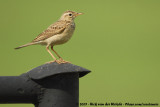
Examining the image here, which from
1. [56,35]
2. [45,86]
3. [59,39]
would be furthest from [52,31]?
[45,86]

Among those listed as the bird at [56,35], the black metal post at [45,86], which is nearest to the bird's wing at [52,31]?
the bird at [56,35]

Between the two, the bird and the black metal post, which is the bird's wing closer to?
the bird

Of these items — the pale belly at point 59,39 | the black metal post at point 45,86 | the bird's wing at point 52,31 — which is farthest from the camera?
the bird's wing at point 52,31

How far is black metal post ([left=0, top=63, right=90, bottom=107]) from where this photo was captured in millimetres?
2719

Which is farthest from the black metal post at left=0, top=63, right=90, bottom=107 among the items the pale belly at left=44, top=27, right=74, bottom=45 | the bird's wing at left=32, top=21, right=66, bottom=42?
the bird's wing at left=32, top=21, right=66, bottom=42

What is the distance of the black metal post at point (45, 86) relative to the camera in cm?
272

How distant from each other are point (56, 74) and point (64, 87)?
0.41ft

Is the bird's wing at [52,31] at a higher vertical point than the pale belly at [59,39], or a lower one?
higher

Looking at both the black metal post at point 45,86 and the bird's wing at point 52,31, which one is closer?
the black metal post at point 45,86

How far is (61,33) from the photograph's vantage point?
555 cm

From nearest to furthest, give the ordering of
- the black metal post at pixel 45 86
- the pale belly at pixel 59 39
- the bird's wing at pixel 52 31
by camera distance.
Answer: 1. the black metal post at pixel 45 86
2. the pale belly at pixel 59 39
3. the bird's wing at pixel 52 31

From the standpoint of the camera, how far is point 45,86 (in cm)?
281

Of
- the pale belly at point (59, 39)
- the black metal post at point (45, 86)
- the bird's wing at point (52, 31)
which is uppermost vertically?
the bird's wing at point (52, 31)

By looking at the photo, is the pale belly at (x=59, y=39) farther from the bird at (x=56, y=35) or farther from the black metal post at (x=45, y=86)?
the black metal post at (x=45, y=86)
